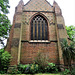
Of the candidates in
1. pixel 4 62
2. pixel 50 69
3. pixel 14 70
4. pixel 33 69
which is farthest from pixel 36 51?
pixel 4 62

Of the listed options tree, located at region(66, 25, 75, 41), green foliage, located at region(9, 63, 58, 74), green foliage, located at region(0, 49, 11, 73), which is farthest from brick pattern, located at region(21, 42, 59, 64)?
tree, located at region(66, 25, 75, 41)

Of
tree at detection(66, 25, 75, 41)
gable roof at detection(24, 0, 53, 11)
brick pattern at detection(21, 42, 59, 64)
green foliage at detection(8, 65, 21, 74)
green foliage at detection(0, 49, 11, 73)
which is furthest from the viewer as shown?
tree at detection(66, 25, 75, 41)

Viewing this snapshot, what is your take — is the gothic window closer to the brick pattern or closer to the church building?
the church building

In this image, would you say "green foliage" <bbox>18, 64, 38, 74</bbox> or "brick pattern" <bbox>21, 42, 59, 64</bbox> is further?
"brick pattern" <bbox>21, 42, 59, 64</bbox>

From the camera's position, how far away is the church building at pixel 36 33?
29.8 ft

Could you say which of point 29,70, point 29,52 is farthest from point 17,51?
point 29,70

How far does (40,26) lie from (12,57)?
574cm

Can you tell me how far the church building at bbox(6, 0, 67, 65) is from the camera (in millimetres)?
9078

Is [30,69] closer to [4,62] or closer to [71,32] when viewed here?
[4,62]

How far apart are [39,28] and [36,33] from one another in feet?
3.00

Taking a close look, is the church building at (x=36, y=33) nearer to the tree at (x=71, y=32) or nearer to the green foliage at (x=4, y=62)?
the green foliage at (x=4, y=62)

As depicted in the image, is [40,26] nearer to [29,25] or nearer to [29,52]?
[29,25]

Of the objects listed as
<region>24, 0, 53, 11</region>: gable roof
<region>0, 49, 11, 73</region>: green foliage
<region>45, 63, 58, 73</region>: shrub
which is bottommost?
<region>45, 63, 58, 73</region>: shrub

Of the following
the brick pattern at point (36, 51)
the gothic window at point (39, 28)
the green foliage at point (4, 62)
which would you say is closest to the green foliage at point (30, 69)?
the green foliage at point (4, 62)
